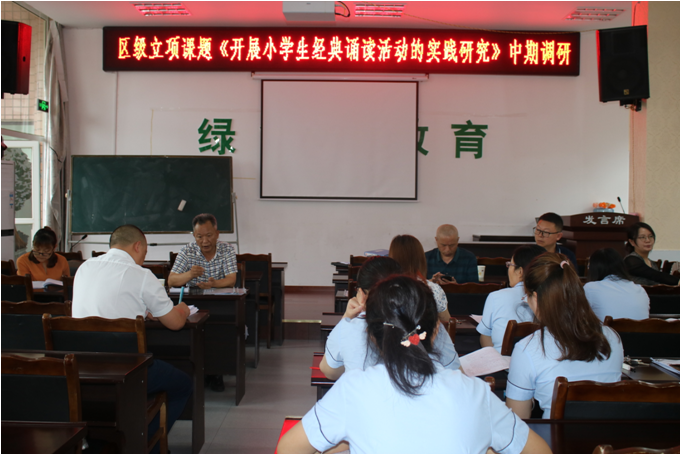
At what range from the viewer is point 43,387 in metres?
1.72

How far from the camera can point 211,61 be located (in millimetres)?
6805

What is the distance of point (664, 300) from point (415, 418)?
9.15 feet

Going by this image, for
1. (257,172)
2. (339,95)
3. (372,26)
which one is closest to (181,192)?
(257,172)

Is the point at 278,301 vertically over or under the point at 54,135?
under

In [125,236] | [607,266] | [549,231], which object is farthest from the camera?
[549,231]

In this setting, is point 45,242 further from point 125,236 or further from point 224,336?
point 125,236

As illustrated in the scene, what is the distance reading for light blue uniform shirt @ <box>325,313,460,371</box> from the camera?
1.74 m

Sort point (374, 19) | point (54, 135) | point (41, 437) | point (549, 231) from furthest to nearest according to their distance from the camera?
point (54, 135), point (374, 19), point (549, 231), point (41, 437)

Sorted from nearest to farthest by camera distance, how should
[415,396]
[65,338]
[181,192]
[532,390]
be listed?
[415,396]
[532,390]
[65,338]
[181,192]

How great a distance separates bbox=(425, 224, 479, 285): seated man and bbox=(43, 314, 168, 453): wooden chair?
7.80 feet

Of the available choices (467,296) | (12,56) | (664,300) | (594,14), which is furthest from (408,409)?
(594,14)

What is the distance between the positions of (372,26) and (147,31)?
286 cm

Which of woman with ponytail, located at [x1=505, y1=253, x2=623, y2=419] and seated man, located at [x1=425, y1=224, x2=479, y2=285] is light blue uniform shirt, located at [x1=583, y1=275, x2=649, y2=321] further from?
seated man, located at [x1=425, y1=224, x2=479, y2=285]

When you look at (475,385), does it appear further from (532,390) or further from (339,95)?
(339,95)
